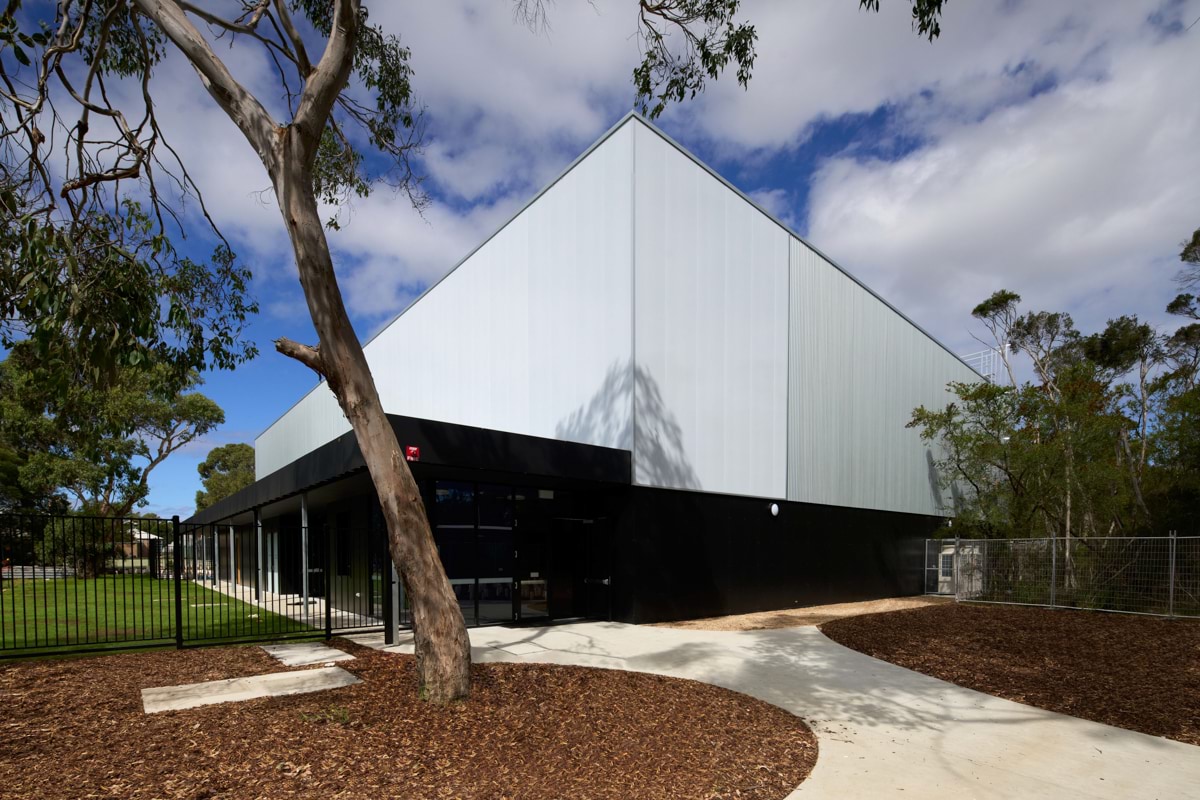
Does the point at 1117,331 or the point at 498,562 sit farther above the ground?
the point at 1117,331

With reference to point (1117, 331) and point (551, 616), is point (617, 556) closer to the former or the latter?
point (551, 616)

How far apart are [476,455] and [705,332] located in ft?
20.7

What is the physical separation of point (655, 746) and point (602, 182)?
11.4m

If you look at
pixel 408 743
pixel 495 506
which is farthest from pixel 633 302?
pixel 408 743

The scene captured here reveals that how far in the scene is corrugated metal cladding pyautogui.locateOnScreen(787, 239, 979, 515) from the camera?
57.7 feet

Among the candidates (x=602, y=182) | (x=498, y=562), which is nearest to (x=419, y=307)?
(x=602, y=182)

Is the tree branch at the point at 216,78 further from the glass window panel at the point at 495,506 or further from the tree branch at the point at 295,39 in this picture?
the glass window panel at the point at 495,506

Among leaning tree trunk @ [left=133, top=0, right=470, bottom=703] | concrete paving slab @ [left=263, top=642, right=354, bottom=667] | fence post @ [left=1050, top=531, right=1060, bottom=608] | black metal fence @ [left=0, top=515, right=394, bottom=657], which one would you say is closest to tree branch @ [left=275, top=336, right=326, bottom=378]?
leaning tree trunk @ [left=133, top=0, right=470, bottom=703]

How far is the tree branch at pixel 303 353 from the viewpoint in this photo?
642 centimetres

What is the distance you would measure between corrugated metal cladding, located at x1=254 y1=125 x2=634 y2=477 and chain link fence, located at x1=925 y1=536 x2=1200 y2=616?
37.6 ft

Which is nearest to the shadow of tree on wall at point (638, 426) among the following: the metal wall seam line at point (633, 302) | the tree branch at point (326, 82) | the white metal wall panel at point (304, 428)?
the metal wall seam line at point (633, 302)

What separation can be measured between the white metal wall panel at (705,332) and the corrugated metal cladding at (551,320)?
0.49 metres

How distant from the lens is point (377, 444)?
6305 millimetres

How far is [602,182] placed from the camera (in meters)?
14.1
